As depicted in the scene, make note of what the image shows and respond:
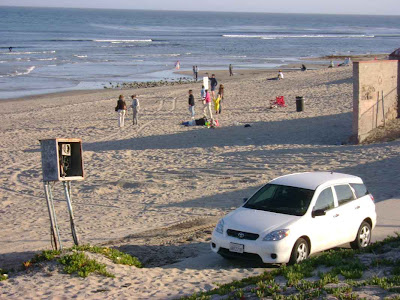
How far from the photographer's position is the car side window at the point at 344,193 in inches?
400

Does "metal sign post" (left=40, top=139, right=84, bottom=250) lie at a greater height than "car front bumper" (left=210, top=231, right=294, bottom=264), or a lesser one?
greater

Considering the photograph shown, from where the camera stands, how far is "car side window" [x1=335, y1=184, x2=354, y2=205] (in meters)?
10.2

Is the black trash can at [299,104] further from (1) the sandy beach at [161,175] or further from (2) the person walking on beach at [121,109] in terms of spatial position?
(2) the person walking on beach at [121,109]

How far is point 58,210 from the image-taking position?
1445 centimetres

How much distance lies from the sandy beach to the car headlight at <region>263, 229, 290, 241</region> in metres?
0.51

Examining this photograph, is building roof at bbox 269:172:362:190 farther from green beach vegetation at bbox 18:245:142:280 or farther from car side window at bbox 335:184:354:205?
green beach vegetation at bbox 18:245:142:280

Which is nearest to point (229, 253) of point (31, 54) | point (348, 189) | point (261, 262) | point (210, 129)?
point (261, 262)

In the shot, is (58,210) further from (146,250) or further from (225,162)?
(225,162)

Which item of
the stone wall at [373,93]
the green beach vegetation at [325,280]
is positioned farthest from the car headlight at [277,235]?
the stone wall at [373,93]

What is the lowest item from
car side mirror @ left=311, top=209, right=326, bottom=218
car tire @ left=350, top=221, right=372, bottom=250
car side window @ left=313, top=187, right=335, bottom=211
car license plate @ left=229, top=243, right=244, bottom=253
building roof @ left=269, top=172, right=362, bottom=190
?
car tire @ left=350, top=221, right=372, bottom=250

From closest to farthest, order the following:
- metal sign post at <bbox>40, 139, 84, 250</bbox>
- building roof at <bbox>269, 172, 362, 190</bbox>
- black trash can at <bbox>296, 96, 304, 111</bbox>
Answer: metal sign post at <bbox>40, 139, 84, 250</bbox>
building roof at <bbox>269, 172, 362, 190</bbox>
black trash can at <bbox>296, 96, 304, 111</bbox>

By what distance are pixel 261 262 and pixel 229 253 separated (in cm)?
51

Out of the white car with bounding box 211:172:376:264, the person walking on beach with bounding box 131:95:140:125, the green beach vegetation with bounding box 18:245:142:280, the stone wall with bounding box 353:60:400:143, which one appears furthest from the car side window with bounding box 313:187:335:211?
the person walking on beach with bounding box 131:95:140:125

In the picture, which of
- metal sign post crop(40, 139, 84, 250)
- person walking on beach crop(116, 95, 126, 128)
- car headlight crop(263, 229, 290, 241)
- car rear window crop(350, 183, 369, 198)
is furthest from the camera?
person walking on beach crop(116, 95, 126, 128)
